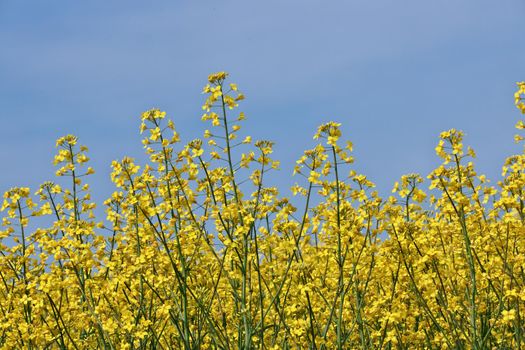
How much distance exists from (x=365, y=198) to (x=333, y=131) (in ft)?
2.42

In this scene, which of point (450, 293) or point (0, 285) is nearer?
point (450, 293)

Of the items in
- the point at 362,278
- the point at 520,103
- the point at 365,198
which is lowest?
the point at 362,278

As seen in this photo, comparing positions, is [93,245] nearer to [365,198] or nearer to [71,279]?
[71,279]

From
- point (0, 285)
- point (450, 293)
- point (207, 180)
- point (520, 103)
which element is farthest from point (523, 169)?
point (0, 285)

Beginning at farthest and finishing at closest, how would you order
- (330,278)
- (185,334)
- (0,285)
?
(0,285), (330,278), (185,334)

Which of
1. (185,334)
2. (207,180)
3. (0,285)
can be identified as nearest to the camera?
(185,334)

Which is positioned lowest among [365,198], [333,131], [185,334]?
[185,334]

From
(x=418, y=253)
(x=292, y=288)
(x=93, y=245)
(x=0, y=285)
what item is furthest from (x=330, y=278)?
(x=0, y=285)

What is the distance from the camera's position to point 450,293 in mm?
7680

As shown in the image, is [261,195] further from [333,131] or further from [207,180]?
[333,131]

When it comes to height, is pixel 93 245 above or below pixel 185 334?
above

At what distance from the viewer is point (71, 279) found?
275 inches

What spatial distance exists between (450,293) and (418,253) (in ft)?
2.41

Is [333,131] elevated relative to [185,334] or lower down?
elevated
